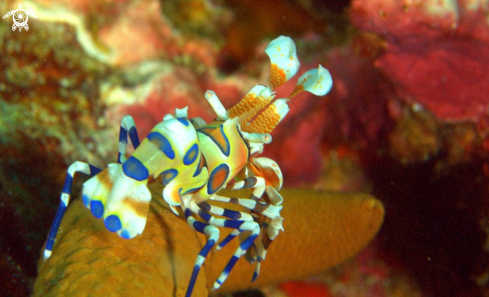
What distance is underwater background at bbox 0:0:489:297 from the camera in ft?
8.97

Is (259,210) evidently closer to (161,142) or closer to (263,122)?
(263,122)

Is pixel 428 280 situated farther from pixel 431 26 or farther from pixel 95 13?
pixel 95 13

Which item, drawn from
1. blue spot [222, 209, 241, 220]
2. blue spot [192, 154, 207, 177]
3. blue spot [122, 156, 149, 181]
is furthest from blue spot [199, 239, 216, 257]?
blue spot [122, 156, 149, 181]

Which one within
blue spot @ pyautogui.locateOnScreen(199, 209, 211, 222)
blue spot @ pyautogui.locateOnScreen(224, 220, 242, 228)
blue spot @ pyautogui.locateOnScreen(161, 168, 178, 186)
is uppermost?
blue spot @ pyautogui.locateOnScreen(161, 168, 178, 186)

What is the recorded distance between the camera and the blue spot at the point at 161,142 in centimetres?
154

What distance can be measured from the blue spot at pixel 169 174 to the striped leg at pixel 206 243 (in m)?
0.25

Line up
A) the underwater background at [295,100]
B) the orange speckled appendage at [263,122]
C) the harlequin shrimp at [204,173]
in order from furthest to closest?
the underwater background at [295,100], the orange speckled appendage at [263,122], the harlequin shrimp at [204,173]

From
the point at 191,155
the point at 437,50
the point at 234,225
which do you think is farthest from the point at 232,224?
the point at 437,50

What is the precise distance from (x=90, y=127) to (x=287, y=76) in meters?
1.78

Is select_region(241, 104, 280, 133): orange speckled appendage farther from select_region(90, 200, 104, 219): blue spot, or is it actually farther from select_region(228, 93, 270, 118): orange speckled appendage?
select_region(90, 200, 104, 219): blue spot

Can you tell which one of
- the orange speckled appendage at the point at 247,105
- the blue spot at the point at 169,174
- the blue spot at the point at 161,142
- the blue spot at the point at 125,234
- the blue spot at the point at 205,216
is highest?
the blue spot at the point at 161,142

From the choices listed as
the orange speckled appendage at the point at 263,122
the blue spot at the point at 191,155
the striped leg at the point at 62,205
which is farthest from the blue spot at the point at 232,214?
the striped leg at the point at 62,205

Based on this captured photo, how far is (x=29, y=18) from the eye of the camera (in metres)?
2.73

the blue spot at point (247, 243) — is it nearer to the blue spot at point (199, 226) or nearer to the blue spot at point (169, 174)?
the blue spot at point (199, 226)
